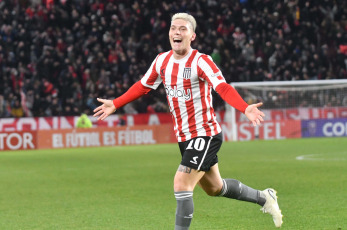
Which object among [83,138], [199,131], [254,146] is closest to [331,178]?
[199,131]

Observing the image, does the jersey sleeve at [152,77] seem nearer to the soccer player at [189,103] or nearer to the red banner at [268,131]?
the soccer player at [189,103]

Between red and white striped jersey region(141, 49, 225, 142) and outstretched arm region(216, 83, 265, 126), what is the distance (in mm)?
209

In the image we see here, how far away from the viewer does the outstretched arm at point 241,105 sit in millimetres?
5457

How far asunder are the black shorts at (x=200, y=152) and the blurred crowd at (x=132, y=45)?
1999 cm

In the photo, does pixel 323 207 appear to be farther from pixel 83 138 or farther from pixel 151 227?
pixel 83 138

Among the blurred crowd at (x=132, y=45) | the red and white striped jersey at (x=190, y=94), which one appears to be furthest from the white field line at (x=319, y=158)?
the red and white striped jersey at (x=190, y=94)

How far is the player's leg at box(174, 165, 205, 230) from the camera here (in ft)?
19.5

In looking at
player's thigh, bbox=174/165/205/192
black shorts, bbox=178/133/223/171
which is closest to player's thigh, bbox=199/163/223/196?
black shorts, bbox=178/133/223/171

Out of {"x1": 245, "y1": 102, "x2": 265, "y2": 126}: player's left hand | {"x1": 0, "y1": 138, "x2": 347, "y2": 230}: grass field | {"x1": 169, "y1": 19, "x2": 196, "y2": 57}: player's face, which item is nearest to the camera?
{"x1": 245, "y1": 102, "x2": 265, "y2": 126}: player's left hand

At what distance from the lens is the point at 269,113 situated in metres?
26.2

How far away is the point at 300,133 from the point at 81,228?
1961 cm

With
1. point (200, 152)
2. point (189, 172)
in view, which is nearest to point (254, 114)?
point (200, 152)

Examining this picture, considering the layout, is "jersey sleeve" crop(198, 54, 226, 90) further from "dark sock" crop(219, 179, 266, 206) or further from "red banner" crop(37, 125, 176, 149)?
"red banner" crop(37, 125, 176, 149)

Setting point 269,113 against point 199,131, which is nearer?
point 199,131
